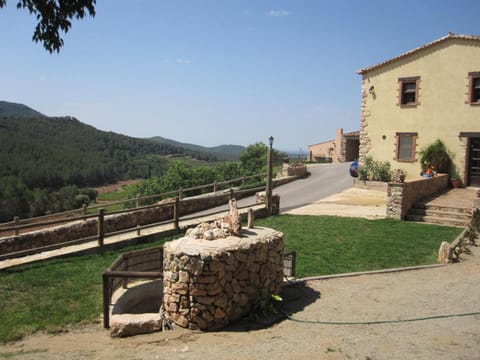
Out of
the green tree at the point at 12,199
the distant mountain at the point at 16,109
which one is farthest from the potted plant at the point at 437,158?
the distant mountain at the point at 16,109

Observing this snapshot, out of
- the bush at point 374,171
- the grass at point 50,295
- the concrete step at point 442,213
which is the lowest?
the grass at point 50,295

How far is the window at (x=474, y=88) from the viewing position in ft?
63.7

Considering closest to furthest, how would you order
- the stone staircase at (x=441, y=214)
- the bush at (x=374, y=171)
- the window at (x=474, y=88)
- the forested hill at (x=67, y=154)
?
the stone staircase at (x=441, y=214) < the window at (x=474, y=88) < the bush at (x=374, y=171) < the forested hill at (x=67, y=154)

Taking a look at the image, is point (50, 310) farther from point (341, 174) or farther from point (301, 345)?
point (341, 174)

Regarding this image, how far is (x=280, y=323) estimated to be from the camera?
606cm

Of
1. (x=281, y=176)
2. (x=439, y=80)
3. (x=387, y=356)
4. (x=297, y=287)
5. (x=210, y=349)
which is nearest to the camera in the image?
(x=387, y=356)

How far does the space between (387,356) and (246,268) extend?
223 centimetres

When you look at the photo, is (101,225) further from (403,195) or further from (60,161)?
(60,161)

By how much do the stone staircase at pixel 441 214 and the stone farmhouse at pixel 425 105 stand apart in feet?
19.0

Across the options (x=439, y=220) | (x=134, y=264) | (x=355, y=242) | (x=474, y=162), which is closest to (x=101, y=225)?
(x=134, y=264)

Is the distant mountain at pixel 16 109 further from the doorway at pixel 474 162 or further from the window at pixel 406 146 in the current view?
the doorway at pixel 474 162

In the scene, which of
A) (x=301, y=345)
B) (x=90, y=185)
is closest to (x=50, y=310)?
(x=301, y=345)

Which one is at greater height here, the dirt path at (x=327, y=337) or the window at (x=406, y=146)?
the window at (x=406, y=146)

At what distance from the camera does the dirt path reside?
497cm
